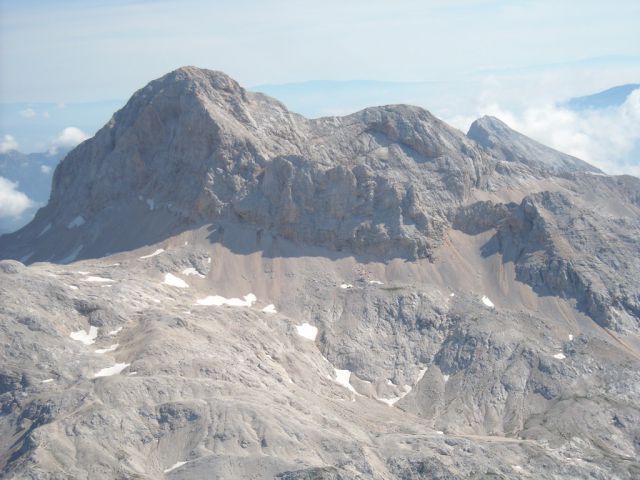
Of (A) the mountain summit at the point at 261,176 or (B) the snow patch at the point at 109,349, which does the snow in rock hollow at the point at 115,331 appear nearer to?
(B) the snow patch at the point at 109,349

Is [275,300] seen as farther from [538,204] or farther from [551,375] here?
[538,204]

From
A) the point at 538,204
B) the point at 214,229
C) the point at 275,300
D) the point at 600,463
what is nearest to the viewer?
the point at 600,463

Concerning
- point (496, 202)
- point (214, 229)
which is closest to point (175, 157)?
point (214, 229)

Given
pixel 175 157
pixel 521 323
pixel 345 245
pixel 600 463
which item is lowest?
pixel 600 463

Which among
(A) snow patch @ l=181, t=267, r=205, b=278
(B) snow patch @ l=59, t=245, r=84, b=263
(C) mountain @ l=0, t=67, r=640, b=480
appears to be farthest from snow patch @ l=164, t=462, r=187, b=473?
(B) snow patch @ l=59, t=245, r=84, b=263

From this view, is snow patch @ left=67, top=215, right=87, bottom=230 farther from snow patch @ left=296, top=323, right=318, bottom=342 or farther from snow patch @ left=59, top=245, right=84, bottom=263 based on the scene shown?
snow patch @ left=296, top=323, right=318, bottom=342

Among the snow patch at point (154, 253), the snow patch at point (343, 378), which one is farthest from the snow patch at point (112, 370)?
the snow patch at point (154, 253)

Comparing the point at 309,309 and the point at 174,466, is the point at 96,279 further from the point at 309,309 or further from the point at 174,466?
the point at 174,466
